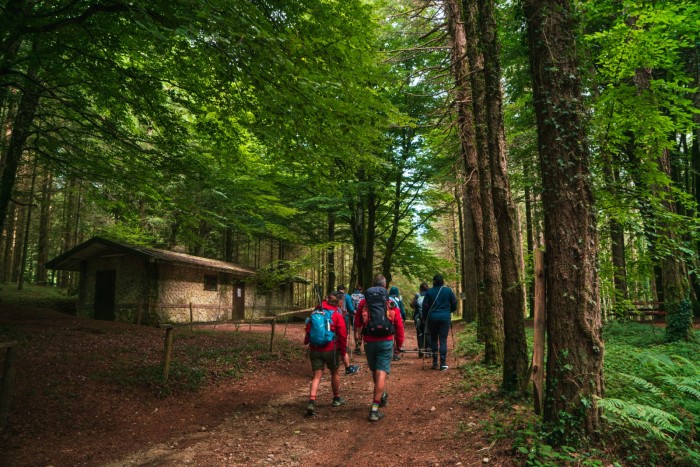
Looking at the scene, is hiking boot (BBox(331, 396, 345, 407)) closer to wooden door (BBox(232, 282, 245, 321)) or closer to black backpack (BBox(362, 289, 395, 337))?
black backpack (BBox(362, 289, 395, 337))

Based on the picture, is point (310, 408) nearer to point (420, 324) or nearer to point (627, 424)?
point (627, 424)

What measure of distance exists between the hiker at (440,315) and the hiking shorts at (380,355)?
3.05 metres

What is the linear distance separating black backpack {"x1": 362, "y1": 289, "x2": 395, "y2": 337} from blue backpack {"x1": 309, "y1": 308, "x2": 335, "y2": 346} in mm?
661

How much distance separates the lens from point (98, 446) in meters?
4.89

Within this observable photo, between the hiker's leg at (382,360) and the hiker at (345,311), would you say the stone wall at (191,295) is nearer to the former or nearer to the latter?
the hiker at (345,311)

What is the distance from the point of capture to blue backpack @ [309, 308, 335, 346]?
633cm

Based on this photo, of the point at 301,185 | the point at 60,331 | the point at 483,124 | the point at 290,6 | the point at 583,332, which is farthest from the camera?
the point at 301,185

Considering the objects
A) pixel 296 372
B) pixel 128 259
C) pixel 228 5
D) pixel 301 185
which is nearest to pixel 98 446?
pixel 296 372

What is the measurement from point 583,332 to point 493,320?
4570 mm

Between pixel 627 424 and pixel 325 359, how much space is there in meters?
4.26

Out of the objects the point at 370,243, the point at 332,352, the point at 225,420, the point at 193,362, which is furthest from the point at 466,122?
the point at 370,243

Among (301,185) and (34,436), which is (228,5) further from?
(301,185)

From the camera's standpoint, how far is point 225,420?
606 centimetres

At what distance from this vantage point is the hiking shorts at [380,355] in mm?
5930
